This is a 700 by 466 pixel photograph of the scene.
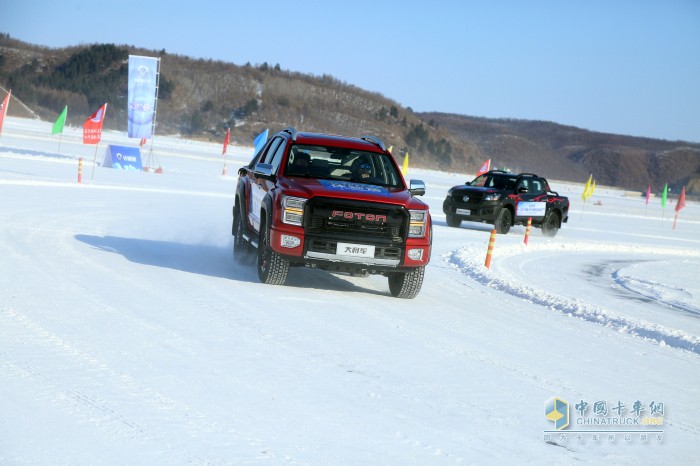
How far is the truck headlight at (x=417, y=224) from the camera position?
35.6 feet

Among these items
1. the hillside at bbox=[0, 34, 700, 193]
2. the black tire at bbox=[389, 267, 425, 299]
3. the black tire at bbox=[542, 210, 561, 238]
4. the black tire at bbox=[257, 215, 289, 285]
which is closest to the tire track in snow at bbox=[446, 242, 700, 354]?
the black tire at bbox=[389, 267, 425, 299]

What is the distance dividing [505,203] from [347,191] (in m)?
16.8

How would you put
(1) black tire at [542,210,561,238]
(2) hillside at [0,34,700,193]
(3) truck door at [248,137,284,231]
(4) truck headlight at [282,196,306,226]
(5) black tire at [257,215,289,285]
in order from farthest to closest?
(2) hillside at [0,34,700,193], (1) black tire at [542,210,561,238], (3) truck door at [248,137,284,231], (5) black tire at [257,215,289,285], (4) truck headlight at [282,196,306,226]

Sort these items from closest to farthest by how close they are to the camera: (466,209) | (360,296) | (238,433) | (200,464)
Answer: (200,464) → (238,433) → (360,296) → (466,209)

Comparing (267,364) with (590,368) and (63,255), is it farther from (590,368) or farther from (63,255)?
(63,255)

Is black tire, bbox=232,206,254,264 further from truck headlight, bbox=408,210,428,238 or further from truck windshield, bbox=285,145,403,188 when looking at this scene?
truck headlight, bbox=408,210,428,238

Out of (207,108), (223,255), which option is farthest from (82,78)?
(223,255)

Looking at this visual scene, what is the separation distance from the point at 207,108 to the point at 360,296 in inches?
3955

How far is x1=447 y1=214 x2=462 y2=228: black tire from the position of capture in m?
27.5

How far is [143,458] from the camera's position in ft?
15.5

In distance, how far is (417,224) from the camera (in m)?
10.9

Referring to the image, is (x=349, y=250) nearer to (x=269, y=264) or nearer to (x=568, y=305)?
(x=269, y=264)

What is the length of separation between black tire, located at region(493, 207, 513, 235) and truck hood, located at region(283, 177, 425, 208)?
51.5ft

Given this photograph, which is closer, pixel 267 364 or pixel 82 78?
pixel 267 364
